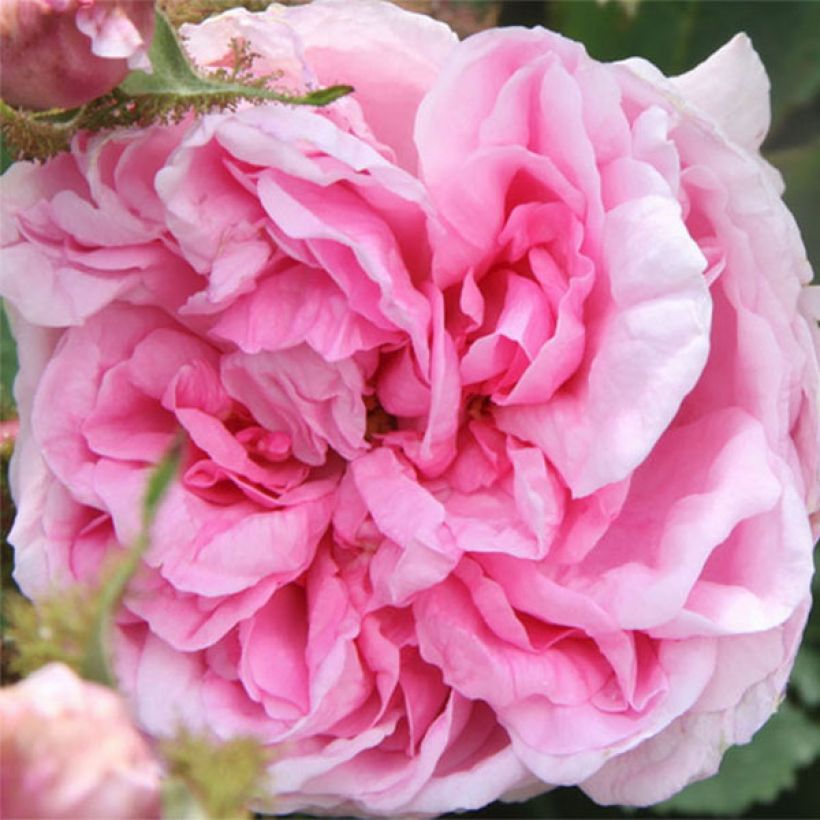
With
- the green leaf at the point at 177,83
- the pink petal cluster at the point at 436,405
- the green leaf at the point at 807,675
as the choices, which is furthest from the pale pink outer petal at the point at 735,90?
the green leaf at the point at 807,675

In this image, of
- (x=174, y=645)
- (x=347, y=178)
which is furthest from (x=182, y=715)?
(x=347, y=178)

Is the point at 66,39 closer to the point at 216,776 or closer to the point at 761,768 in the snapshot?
the point at 216,776

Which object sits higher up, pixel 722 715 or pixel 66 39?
pixel 66 39

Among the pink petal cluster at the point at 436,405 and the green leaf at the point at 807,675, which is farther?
the green leaf at the point at 807,675

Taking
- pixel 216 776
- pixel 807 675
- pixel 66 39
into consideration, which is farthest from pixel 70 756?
pixel 807 675

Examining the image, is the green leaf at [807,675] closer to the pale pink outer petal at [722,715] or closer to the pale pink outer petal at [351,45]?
the pale pink outer petal at [722,715]

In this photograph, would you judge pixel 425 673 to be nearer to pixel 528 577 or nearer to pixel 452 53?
pixel 528 577
